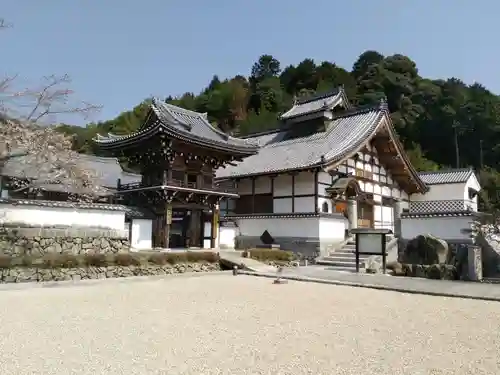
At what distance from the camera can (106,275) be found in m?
14.0

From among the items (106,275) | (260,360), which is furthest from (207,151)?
(260,360)

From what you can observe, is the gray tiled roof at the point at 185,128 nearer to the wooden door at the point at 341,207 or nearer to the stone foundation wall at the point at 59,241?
the stone foundation wall at the point at 59,241

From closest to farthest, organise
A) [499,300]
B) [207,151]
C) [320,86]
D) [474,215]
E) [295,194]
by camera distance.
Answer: [499,300] < [474,215] < [207,151] < [295,194] < [320,86]

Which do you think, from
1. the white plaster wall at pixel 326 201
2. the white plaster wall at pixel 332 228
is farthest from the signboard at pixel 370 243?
the white plaster wall at pixel 326 201

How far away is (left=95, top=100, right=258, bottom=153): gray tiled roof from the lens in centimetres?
1816

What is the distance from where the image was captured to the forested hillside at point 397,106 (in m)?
53.5

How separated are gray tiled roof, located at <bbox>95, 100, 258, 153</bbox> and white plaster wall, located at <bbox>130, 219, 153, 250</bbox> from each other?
4198 millimetres

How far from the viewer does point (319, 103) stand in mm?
27531

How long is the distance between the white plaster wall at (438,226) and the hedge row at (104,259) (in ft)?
30.5

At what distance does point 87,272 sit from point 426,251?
13.4 metres

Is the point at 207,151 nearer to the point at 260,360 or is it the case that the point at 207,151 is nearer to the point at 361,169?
the point at 361,169

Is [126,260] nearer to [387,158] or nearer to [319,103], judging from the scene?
[319,103]

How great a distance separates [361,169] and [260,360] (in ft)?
69.1

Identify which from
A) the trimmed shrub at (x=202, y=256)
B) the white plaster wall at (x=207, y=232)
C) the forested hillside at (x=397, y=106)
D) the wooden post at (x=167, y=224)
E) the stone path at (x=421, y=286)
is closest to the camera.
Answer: the stone path at (x=421, y=286)
